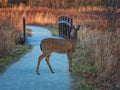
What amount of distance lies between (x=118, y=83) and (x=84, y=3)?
3576 centimetres

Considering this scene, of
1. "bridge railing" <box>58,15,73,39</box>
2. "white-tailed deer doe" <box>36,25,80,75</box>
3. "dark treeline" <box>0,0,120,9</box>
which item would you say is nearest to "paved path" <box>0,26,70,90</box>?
"white-tailed deer doe" <box>36,25,80,75</box>

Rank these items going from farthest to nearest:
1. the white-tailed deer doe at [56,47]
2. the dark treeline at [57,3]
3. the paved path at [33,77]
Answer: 1. the dark treeline at [57,3]
2. the white-tailed deer doe at [56,47]
3. the paved path at [33,77]

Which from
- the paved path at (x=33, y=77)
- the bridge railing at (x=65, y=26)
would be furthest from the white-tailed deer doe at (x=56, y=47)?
the bridge railing at (x=65, y=26)

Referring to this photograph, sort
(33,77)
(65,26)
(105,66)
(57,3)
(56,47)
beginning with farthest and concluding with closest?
(57,3)
(65,26)
(56,47)
(33,77)
(105,66)

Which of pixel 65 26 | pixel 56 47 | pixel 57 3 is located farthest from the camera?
pixel 57 3

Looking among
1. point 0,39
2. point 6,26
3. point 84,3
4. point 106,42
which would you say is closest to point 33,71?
point 106,42

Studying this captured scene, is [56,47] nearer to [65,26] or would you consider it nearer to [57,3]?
[65,26]

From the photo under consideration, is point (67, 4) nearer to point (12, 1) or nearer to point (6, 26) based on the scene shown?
point (12, 1)

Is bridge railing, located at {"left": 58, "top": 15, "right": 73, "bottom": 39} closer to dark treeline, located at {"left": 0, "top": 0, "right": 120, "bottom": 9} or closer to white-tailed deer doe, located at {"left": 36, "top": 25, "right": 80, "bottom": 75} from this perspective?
white-tailed deer doe, located at {"left": 36, "top": 25, "right": 80, "bottom": 75}

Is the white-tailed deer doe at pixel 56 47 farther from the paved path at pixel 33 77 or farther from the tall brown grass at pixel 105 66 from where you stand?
the tall brown grass at pixel 105 66

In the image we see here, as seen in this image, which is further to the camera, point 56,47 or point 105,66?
point 56,47

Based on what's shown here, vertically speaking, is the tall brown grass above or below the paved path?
above

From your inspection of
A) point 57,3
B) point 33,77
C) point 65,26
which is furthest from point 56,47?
point 57,3

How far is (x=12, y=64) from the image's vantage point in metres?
12.9
